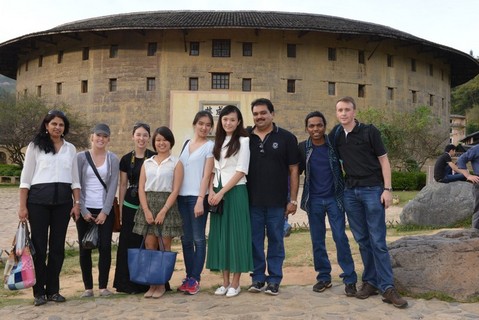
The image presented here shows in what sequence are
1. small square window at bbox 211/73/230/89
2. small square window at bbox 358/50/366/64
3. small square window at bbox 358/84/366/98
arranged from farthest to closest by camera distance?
1. small square window at bbox 358/50/366/64
2. small square window at bbox 358/84/366/98
3. small square window at bbox 211/73/230/89

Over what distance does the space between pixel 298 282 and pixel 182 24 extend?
21052mm

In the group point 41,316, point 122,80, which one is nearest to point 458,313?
point 41,316

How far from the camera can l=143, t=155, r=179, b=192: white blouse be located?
421cm

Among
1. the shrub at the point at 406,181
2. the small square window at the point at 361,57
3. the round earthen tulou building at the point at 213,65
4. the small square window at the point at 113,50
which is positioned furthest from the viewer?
the small square window at the point at 361,57

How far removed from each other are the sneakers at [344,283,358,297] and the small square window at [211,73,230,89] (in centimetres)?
2160

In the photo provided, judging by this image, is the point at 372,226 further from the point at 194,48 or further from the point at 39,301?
the point at 194,48

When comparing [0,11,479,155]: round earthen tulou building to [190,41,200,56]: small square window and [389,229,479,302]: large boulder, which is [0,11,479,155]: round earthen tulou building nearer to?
[190,41,200,56]: small square window

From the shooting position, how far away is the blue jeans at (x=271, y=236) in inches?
167

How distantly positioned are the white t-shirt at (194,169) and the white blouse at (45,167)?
104cm

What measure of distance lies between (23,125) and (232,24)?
1212 cm

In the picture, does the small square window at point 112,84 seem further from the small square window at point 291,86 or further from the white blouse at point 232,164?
the white blouse at point 232,164

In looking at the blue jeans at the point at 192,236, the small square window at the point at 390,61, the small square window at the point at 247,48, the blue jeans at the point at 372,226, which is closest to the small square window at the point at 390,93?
the small square window at the point at 390,61

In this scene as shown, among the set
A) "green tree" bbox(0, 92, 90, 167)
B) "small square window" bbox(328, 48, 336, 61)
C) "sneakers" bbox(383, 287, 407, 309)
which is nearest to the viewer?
"sneakers" bbox(383, 287, 407, 309)

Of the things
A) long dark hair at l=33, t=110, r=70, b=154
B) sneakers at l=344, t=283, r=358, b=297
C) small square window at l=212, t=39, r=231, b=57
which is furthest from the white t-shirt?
small square window at l=212, t=39, r=231, b=57
